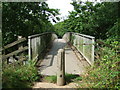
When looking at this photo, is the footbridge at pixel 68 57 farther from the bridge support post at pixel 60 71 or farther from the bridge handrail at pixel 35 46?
the bridge support post at pixel 60 71

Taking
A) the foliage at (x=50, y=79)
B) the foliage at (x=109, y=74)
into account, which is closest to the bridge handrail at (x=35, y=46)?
the foliage at (x=50, y=79)

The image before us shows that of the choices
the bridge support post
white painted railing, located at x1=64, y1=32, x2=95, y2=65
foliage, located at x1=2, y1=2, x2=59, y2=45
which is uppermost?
foliage, located at x1=2, y1=2, x2=59, y2=45

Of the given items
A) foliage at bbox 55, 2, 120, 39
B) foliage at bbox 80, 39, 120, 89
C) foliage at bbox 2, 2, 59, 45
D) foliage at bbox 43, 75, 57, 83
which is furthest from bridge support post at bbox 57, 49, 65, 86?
foliage at bbox 2, 2, 59, 45

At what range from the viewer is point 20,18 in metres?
10.5

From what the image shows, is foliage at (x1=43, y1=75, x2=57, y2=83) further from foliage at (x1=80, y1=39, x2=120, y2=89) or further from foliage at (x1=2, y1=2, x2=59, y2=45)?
foliage at (x1=2, y1=2, x2=59, y2=45)

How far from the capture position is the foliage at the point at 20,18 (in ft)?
31.7

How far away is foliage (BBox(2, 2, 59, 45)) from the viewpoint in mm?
9648

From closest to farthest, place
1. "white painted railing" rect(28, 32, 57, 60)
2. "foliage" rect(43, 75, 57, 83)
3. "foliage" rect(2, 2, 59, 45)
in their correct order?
"foliage" rect(43, 75, 57, 83) → "white painted railing" rect(28, 32, 57, 60) → "foliage" rect(2, 2, 59, 45)

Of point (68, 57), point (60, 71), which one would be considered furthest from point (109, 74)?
point (68, 57)

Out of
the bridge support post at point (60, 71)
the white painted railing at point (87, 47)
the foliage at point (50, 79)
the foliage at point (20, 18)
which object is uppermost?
the foliage at point (20, 18)

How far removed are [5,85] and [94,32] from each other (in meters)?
12.1

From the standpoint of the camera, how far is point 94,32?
44.5 feet

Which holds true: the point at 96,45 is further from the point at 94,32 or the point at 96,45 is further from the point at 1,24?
the point at 94,32

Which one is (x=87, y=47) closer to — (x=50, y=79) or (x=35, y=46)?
(x=35, y=46)
